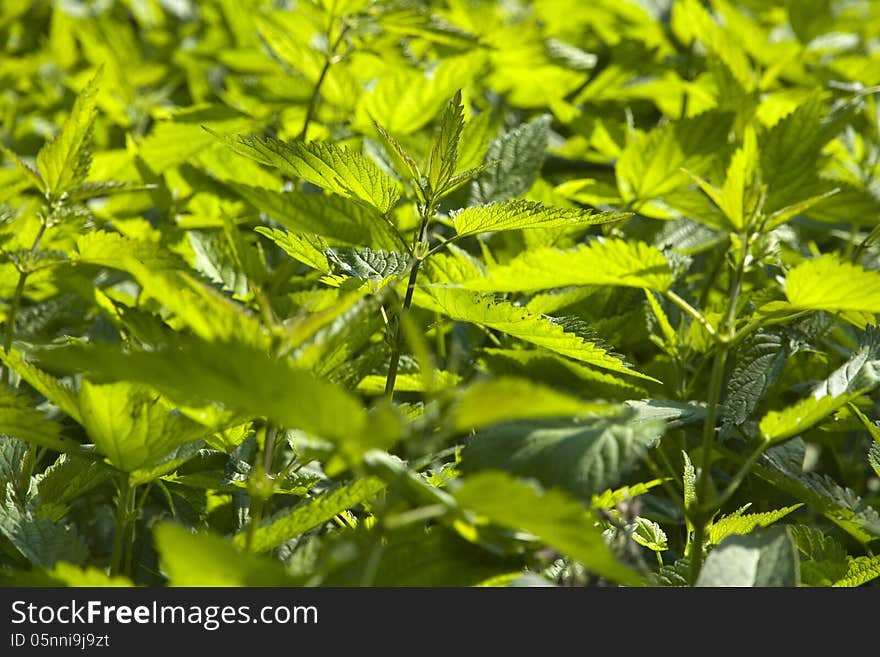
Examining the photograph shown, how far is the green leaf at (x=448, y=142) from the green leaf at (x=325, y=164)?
7 cm

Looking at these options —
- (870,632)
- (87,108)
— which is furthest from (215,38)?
(870,632)

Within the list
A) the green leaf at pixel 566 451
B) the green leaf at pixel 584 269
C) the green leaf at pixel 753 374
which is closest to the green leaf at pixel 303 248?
the green leaf at pixel 584 269

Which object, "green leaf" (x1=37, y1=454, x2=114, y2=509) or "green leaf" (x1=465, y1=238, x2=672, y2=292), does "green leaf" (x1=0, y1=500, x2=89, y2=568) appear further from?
"green leaf" (x1=465, y1=238, x2=672, y2=292)

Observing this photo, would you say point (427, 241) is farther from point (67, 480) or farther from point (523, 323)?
point (67, 480)

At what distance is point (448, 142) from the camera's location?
91 centimetres

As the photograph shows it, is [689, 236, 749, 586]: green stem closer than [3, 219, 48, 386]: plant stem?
Yes

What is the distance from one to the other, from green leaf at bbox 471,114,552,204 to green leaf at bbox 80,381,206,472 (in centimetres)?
64

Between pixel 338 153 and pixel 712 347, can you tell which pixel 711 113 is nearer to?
pixel 712 347

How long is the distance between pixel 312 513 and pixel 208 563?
0.17m

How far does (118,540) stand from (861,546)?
0.85 metres

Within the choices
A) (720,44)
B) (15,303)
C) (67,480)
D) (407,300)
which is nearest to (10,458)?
(67,480)

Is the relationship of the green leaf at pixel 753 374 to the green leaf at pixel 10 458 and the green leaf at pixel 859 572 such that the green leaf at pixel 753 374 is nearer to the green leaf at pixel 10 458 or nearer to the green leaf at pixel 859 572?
the green leaf at pixel 859 572

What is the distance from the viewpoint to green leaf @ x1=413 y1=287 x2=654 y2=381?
0.88 m

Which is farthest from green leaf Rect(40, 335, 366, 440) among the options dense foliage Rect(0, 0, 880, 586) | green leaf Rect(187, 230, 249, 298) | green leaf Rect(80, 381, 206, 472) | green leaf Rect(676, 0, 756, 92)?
green leaf Rect(676, 0, 756, 92)
